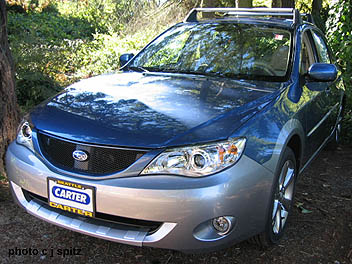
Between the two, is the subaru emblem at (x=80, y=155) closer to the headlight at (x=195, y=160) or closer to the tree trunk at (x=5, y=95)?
the headlight at (x=195, y=160)

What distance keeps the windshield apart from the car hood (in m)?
0.24

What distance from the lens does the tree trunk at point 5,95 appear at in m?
3.61

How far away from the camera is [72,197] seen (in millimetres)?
2320

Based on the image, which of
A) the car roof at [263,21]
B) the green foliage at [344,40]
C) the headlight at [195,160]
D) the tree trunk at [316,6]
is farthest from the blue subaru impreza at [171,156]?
the tree trunk at [316,6]

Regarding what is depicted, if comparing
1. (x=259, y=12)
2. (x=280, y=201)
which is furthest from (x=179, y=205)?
(x=259, y=12)

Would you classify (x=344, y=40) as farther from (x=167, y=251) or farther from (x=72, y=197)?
(x=72, y=197)

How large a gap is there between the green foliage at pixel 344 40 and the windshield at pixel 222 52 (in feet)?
8.07

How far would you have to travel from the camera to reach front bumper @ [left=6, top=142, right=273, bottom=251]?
2.15m

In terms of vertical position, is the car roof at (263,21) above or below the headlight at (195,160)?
above

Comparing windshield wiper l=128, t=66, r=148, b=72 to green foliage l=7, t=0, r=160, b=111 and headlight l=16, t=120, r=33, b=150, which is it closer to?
headlight l=16, t=120, r=33, b=150

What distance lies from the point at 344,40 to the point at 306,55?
2.67m

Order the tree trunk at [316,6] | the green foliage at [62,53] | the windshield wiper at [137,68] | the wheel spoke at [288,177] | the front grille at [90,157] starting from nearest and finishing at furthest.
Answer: the front grille at [90,157] → the wheel spoke at [288,177] → the windshield wiper at [137,68] → the green foliage at [62,53] → the tree trunk at [316,6]

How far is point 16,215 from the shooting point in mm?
3271

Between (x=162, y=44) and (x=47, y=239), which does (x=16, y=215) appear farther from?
(x=162, y=44)
